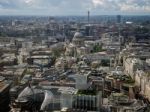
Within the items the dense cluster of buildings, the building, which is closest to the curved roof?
the dense cluster of buildings

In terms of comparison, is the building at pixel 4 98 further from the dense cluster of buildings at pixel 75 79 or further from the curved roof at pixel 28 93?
the curved roof at pixel 28 93

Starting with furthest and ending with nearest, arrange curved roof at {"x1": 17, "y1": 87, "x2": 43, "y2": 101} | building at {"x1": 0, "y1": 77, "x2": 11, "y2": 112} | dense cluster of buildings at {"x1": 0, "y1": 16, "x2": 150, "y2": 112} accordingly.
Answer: curved roof at {"x1": 17, "y1": 87, "x2": 43, "y2": 101} → building at {"x1": 0, "y1": 77, "x2": 11, "y2": 112} → dense cluster of buildings at {"x1": 0, "y1": 16, "x2": 150, "y2": 112}

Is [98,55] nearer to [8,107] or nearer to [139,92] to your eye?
[139,92]

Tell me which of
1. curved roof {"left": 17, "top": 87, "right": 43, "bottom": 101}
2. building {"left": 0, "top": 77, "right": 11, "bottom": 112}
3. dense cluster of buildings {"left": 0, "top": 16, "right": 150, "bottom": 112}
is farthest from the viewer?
curved roof {"left": 17, "top": 87, "right": 43, "bottom": 101}

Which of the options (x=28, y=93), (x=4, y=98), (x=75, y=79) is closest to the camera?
(x=4, y=98)


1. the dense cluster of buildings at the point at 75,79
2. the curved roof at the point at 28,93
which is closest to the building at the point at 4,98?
the dense cluster of buildings at the point at 75,79

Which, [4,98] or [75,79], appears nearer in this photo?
[4,98]

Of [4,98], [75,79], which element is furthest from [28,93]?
[75,79]

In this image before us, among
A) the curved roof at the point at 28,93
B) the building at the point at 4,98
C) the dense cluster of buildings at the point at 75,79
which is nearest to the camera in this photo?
the dense cluster of buildings at the point at 75,79

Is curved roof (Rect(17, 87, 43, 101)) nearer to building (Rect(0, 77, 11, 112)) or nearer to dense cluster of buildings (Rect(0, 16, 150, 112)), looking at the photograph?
dense cluster of buildings (Rect(0, 16, 150, 112))

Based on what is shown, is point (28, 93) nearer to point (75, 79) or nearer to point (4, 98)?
point (4, 98)

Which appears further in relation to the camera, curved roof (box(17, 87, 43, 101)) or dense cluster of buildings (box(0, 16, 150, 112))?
curved roof (box(17, 87, 43, 101))

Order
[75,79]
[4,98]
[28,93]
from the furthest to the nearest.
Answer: [75,79] → [28,93] → [4,98]
